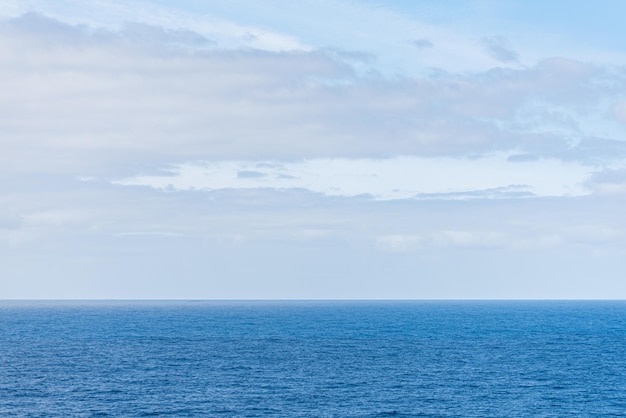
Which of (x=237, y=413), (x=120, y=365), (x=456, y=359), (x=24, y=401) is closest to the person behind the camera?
(x=237, y=413)

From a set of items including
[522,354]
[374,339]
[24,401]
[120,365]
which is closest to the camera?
[24,401]

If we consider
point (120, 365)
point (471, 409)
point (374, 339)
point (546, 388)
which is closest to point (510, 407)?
point (471, 409)

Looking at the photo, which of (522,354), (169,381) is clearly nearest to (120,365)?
(169,381)

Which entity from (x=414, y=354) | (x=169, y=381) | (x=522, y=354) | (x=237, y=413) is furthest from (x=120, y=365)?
(x=522, y=354)

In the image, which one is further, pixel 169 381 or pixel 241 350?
pixel 241 350

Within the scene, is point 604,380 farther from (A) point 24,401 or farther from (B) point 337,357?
Answer: (A) point 24,401

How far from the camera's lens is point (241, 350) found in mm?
153375

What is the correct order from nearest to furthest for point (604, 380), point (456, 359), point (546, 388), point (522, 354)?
1. point (546, 388)
2. point (604, 380)
3. point (456, 359)
4. point (522, 354)

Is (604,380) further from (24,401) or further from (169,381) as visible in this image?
(24,401)

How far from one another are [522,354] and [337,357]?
38273 mm

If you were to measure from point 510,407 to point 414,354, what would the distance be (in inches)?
2088

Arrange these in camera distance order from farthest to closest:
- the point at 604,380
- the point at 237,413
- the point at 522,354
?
1. the point at 522,354
2. the point at 604,380
3. the point at 237,413

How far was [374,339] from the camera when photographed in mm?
183125

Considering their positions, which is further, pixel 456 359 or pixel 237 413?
pixel 456 359
